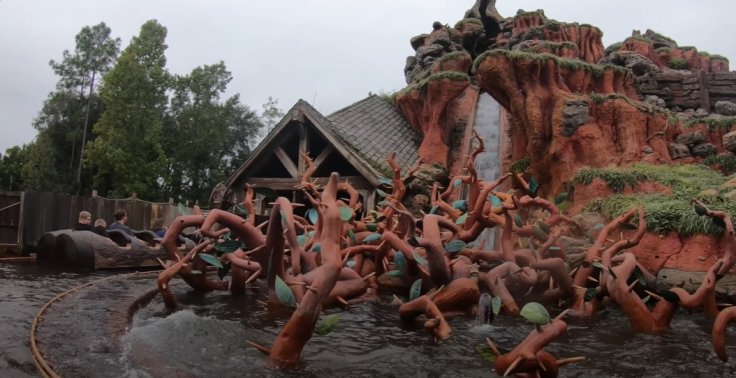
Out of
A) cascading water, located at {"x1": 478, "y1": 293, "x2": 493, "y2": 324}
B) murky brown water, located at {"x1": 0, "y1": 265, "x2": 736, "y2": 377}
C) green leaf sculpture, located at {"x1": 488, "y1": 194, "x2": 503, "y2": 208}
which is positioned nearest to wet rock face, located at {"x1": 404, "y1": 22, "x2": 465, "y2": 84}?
green leaf sculpture, located at {"x1": 488, "y1": 194, "x2": 503, "y2": 208}

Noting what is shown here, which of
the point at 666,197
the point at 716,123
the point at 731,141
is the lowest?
the point at 666,197

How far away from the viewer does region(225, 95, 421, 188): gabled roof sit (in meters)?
12.3

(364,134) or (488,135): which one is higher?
(488,135)

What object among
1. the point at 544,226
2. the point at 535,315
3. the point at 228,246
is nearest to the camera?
the point at 535,315

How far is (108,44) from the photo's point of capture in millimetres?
29328

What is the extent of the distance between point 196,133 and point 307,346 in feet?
95.5

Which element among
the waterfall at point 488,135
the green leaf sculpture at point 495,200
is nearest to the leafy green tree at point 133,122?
the waterfall at point 488,135

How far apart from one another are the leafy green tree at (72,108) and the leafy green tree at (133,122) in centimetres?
383

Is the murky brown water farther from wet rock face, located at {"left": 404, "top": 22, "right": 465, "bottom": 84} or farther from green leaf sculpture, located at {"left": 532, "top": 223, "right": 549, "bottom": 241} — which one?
wet rock face, located at {"left": 404, "top": 22, "right": 465, "bottom": 84}

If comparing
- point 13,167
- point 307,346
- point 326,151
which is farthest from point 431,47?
point 13,167

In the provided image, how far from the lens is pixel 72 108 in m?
28.8

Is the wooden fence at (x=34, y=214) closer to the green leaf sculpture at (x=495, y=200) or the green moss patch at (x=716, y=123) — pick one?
the green leaf sculpture at (x=495, y=200)

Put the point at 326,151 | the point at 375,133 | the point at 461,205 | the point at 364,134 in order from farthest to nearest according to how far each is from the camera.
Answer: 1. the point at 375,133
2. the point at 364,134
3. the point at 326,151
4. the point at 461,205

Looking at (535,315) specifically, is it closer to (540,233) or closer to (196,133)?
(540,233)
